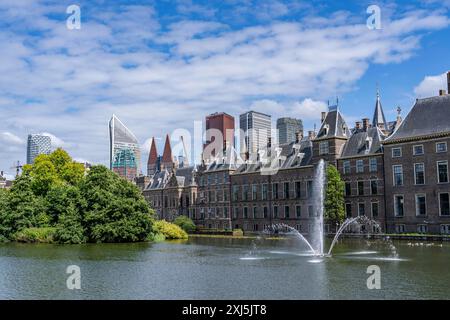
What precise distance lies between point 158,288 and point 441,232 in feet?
145

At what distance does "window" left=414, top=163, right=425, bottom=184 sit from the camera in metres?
62.2

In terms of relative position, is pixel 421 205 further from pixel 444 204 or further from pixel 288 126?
pixel 288 126

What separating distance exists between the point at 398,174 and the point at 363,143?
279 inches

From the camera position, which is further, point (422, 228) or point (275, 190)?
point (275, 190)

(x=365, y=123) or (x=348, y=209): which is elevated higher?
(x=365, y=123)

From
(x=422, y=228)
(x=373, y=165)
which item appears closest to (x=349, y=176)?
(x=373, y=165)

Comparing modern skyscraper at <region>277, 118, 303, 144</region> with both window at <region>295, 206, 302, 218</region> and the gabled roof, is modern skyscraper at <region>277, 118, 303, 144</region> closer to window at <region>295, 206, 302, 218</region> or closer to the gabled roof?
the gabled roof

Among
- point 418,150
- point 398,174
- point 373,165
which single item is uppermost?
point 418,150

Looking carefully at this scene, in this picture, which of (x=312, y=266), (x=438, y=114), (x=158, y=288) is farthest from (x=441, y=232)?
(x=158, y=288)

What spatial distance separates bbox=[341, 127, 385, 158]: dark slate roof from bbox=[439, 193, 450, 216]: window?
1030 cm

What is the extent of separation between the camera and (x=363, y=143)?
69.8m

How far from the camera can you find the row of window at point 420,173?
60.2 m

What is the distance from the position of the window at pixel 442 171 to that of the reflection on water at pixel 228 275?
61.5 ft
